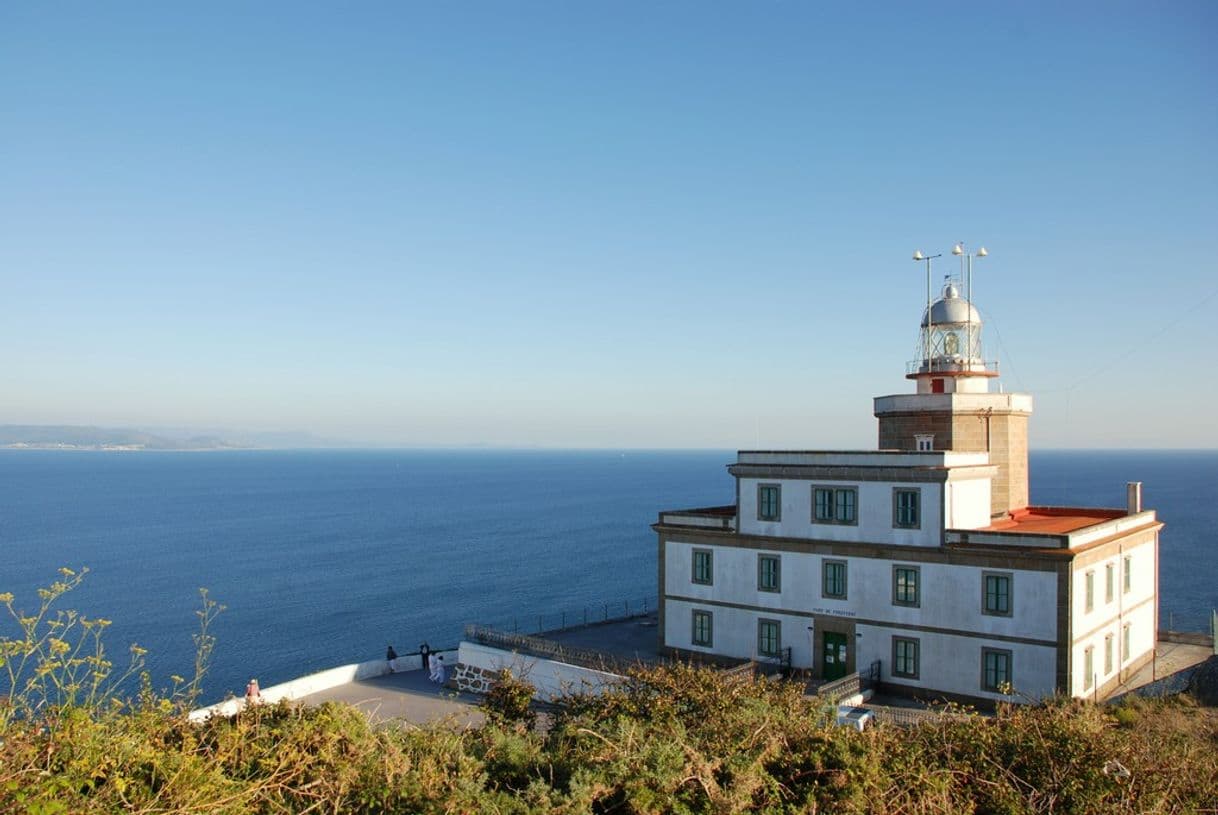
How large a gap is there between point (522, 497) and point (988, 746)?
170 m

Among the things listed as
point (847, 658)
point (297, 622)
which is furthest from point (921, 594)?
point (297, 622)

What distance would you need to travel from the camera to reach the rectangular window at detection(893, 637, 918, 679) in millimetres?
26078

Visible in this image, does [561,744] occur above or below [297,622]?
above

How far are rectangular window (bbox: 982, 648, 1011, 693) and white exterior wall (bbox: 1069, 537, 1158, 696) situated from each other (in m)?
1.56

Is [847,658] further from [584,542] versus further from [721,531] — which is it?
[584,542]

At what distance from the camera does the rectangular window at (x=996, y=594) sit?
24656 mm

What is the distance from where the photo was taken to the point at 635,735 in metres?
11.3

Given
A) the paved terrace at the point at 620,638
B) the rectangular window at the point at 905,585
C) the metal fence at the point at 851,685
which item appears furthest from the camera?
the paved terrace at the point at 620,638

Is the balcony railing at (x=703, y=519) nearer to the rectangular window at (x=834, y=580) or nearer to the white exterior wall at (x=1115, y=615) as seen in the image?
the rectangular window at (x=834, y=580)

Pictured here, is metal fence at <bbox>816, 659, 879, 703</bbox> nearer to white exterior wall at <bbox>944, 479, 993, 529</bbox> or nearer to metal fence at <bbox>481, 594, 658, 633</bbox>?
white exterior wall at <bbox>944, 479, 993, 529</bbox>

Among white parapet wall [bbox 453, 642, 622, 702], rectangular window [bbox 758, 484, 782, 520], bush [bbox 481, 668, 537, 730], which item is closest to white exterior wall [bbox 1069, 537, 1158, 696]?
rectangular window [bbox 758, 484, 782, 520]

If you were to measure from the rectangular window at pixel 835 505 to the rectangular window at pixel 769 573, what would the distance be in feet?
6.09

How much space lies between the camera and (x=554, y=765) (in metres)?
10.8

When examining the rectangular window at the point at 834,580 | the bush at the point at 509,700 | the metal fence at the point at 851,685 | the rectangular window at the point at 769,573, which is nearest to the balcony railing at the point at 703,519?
the rectangular window at the point at 769,573
